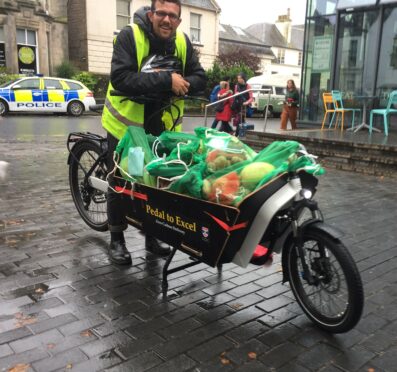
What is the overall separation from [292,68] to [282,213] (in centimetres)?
5417

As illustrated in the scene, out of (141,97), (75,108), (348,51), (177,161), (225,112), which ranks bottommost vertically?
(75,108)

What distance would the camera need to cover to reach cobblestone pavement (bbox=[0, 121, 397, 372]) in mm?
2418

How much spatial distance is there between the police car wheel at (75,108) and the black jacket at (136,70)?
57.6 feet

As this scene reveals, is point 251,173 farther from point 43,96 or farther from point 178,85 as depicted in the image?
point 43,96

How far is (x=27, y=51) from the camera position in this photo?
2658 centimetres

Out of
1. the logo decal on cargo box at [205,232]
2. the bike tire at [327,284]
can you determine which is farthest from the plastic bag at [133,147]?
the bike tire at [327,284]

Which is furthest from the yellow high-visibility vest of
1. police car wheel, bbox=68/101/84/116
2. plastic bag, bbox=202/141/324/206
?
police car wheel, bbox=68/101/84/116

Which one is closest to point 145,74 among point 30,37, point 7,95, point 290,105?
point 290,105

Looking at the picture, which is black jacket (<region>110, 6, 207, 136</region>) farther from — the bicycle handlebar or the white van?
the white van

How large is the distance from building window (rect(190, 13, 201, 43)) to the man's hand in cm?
3266

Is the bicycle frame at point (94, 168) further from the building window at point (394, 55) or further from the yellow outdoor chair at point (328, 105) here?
the building window at point (394, 55)

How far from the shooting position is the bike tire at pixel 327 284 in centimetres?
249

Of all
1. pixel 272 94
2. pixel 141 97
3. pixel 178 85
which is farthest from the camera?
pixel 272 94

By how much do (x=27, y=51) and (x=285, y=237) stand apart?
27.1m
